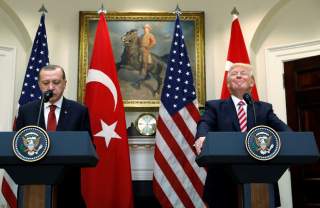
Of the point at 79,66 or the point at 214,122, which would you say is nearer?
the point at 214,122

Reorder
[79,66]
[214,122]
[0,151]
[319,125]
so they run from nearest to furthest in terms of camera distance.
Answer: [0,151] → [214,122] → [319,125] → [79,66]

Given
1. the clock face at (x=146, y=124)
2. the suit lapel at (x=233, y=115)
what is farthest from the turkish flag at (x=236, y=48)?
the suit lapel at (x=233, y=115)

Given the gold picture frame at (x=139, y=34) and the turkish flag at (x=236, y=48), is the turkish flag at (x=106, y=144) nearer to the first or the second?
the gold picture frame at (x=139, y=34)

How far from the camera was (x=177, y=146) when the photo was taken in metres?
4.94

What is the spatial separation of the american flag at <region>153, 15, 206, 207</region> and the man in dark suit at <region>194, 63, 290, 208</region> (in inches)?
78.2

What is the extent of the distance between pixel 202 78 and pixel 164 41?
71cm

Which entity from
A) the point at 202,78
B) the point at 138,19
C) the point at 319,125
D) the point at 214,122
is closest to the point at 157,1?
the point at 138,19

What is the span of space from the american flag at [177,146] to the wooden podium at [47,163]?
103 inches

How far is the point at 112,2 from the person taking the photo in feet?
19.2

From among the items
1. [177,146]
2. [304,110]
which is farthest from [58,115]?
[304,110]

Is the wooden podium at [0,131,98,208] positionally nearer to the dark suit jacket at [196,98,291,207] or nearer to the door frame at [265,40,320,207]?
the dark suit jacket at [196,98,291,207]

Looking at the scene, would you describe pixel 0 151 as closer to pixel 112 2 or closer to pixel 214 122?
pixel 214 122

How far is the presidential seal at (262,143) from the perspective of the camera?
2.28m

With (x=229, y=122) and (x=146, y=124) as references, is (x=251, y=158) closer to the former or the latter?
(x=229, y=122)
